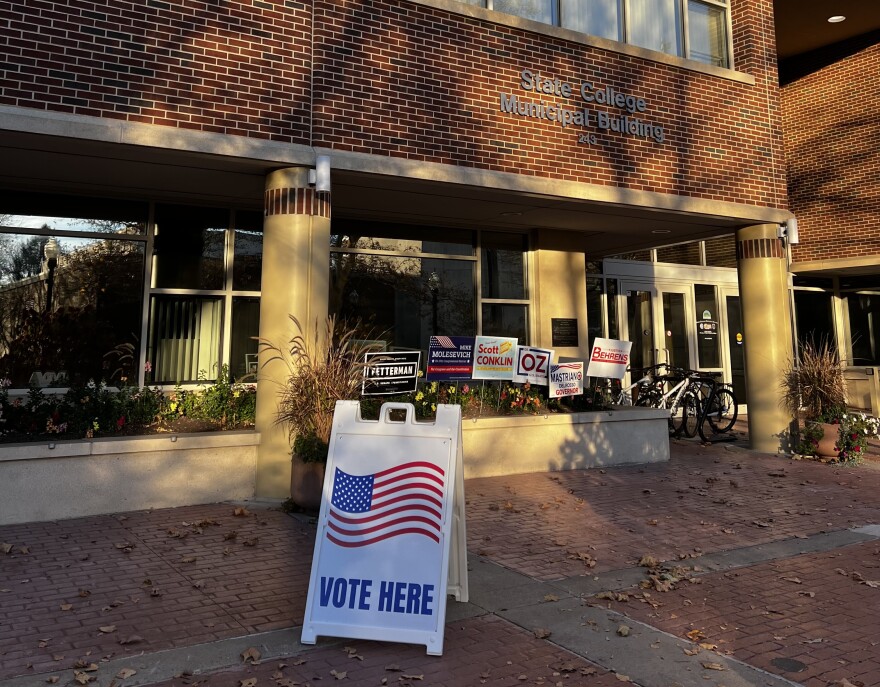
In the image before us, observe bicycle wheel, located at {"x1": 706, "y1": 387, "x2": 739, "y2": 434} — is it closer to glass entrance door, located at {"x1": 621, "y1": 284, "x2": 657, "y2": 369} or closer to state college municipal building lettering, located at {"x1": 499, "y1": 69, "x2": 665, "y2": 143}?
glass entrance door, located at {"x1": 621, "y1": 284, "x2": 657, "y2": 369}

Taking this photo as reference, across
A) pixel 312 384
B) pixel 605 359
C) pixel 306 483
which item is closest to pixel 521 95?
pixel 605 359

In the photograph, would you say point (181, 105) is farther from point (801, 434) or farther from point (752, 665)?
point (801, 434)

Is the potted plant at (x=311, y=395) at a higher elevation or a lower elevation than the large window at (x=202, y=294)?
lower

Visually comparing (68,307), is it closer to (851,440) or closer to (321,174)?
(321,174)

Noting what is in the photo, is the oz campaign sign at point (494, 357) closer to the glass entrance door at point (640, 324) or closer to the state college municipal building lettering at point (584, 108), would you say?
the state college municipal building lettering at point (584, 108)

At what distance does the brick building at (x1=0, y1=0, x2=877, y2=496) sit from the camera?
6922mm

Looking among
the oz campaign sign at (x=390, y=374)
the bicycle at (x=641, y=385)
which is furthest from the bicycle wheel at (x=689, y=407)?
the oz campaign sign at (x=390, y=374)

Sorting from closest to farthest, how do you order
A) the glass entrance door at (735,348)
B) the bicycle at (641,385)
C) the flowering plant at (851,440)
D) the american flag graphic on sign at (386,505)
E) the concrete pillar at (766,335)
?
the american flag graphic on sign at (386,505)
the flowering plant at (851,440)
the concrete pillar at (766,335)
the bicycle at (641,385)
the glass entrance door at (735,348)

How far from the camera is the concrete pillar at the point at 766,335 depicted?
10.6 metres

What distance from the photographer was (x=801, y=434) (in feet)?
33.9

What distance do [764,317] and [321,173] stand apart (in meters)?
7.35

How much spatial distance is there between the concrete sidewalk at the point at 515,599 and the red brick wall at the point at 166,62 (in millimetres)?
4052

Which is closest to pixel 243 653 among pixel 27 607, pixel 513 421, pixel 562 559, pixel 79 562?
pixel 27 607

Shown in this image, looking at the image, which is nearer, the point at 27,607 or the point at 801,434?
the point at 27,607
